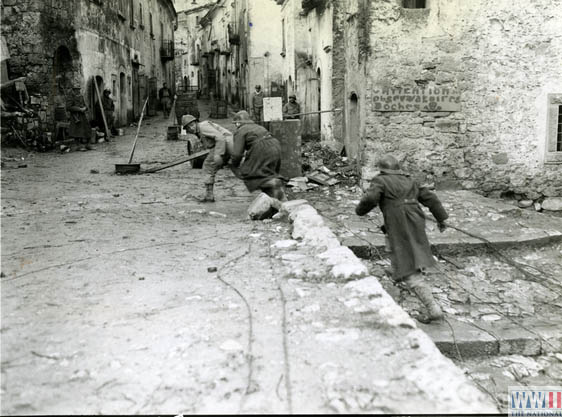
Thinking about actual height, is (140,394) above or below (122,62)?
below

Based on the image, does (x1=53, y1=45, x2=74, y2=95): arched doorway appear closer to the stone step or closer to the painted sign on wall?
the painted sign on wall

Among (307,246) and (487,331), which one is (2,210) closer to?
(307,246)

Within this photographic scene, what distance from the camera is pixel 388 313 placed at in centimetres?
387

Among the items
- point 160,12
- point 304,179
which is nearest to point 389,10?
point 304,179

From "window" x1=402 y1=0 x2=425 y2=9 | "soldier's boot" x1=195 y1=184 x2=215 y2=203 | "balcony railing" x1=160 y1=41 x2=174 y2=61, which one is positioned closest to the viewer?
"soldier's boot" x1=195 y1=184 x2=215 y2=203

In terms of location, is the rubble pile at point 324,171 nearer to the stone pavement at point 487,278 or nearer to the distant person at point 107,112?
the stone pavement at point 487,278

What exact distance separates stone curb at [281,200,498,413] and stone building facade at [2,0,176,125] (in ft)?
36.4

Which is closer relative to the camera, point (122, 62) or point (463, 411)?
point (463, 411)

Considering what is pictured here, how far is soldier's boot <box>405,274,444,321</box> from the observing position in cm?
539

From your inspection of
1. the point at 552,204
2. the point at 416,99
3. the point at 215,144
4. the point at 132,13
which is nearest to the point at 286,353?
the point at 215,144

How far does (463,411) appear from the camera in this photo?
269 cm

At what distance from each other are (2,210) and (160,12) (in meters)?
27.7

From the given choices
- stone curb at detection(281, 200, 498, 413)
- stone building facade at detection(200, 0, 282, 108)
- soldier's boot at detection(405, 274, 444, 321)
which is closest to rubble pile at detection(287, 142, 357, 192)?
stone curb at detection(281, 200, 498, 413)

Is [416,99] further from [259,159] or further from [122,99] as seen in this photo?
[122,99]
